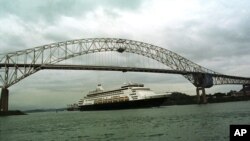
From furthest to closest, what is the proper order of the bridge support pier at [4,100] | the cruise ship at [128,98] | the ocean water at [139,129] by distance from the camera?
the cruise ship at [128,98] < the bridge support pier at [4,100] < the ocean water at [139,129]

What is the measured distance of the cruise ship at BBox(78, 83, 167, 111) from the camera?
81.8m

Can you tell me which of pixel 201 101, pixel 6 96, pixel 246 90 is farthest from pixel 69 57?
pixel 246 90

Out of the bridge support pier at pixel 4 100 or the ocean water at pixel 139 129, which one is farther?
the bridge support pier at pixel 4 100

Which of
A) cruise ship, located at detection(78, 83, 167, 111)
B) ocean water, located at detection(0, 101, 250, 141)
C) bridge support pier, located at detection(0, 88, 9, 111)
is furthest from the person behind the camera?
cruise ship, located at detection(78, 83, 167, 111)

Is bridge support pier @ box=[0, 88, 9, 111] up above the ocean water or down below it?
above

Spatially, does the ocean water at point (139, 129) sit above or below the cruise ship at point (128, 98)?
below

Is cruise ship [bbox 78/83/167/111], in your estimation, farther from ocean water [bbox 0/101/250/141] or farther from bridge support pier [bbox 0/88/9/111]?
ocean water [bbox 0/101/250/141]

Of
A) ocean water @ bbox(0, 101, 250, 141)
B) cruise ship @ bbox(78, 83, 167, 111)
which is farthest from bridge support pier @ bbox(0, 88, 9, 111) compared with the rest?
cruise ship @ bbox(78, 83, 167, 111)

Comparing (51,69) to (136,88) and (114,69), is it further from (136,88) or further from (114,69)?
(136,88)

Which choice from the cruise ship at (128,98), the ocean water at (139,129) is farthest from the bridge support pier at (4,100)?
the cruise ship at (128,98)

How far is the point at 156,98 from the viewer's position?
81.6m

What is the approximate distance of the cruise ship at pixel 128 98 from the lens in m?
81.8

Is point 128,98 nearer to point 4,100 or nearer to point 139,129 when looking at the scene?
point 4,100

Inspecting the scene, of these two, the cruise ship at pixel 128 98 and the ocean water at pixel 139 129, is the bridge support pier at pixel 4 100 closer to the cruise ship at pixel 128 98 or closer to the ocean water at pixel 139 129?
the ocean water at pixel 139 129
